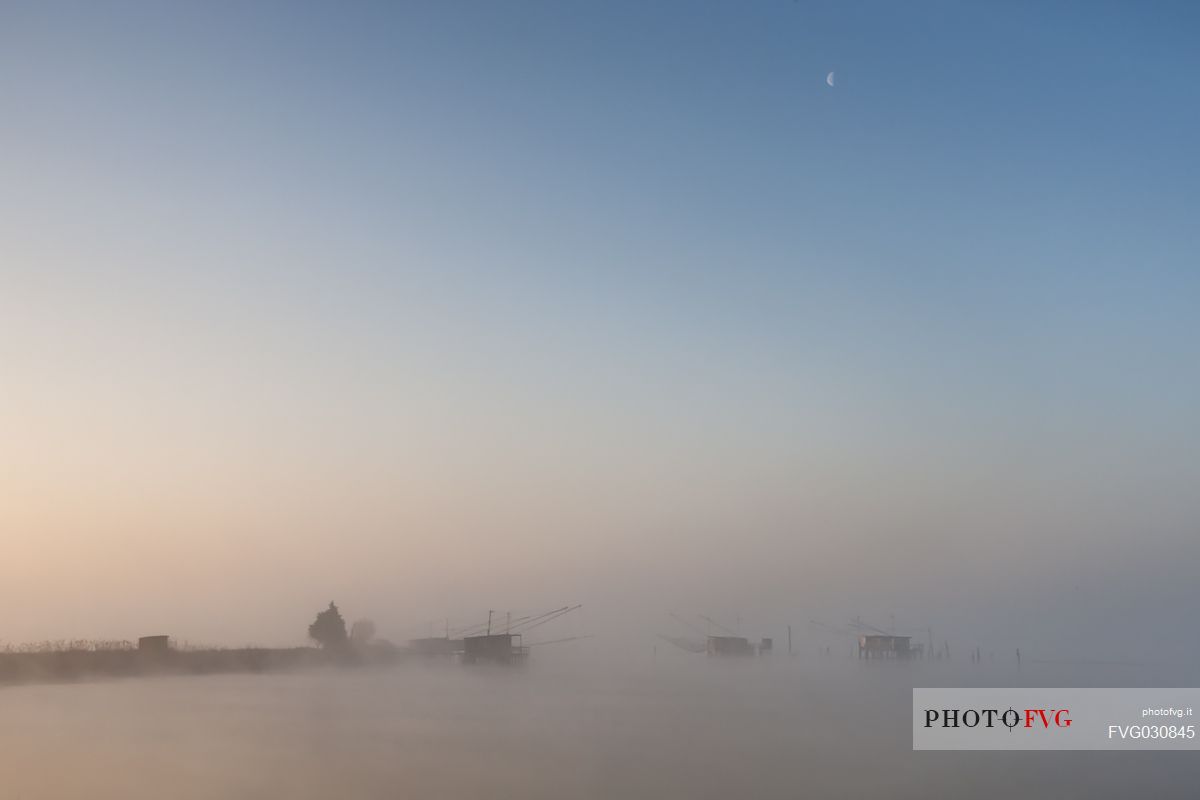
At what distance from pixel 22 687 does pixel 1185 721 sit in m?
96.5

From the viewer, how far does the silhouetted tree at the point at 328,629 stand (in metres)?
127

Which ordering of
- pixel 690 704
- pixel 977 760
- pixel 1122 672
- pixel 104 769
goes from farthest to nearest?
pixel 1122 672, pixel 690 704, pixel 977 760, pixel 104 769

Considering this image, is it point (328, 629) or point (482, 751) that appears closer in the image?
point (482, 751)

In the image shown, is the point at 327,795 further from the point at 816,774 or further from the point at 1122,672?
the point at 1122,672

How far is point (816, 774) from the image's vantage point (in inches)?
2048

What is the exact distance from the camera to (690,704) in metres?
88.8

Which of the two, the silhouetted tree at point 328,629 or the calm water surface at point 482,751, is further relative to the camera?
the silhouetted tree at point 328,629

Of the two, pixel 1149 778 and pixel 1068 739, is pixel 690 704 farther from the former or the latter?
pixel 1149 778

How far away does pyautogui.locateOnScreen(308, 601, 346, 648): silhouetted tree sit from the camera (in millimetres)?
126875

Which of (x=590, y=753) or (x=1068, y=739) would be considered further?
(x=1068, y=739)

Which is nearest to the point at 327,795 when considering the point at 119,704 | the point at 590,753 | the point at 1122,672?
the point at 590,753

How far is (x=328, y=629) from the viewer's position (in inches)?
5022

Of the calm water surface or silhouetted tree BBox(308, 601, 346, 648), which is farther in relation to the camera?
silhouetted tree BBox(308, 601, 346, 648)

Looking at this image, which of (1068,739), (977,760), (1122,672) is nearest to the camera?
(977,760)
